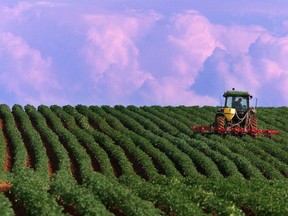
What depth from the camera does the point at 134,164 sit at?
131ft

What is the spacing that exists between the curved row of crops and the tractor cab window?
85.9 inches

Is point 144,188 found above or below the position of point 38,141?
below

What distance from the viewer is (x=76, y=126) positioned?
51469mm

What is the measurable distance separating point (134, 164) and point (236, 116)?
8477mm

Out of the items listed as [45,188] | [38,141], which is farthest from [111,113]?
[45,188]

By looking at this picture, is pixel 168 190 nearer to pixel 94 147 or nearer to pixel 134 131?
pixel 94 147

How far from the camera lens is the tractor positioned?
146ft

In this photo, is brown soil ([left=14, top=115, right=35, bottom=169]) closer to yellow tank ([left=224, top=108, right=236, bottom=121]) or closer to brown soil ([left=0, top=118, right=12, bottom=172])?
brown soil ([left=0, top=118, right=12, bottom=172])

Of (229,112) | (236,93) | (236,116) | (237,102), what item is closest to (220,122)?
(229,112)

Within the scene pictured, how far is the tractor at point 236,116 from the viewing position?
146 ft

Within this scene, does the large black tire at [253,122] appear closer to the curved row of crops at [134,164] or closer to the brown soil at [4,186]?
the curved row of crops at [134,164]

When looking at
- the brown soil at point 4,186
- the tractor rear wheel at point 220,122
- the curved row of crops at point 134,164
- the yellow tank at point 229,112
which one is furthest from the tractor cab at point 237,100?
the brown soil at point 4,186

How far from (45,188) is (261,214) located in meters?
8.16

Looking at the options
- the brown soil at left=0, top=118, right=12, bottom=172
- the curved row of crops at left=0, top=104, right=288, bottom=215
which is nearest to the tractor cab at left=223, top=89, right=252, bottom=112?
the curved row of crops at left=0, top=104, right=288, bottom=215
